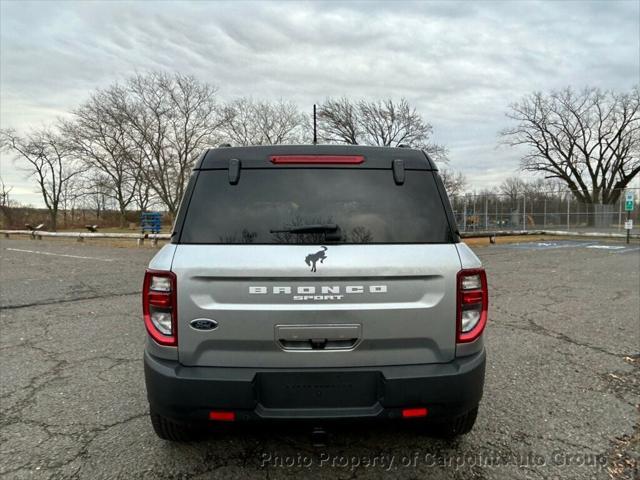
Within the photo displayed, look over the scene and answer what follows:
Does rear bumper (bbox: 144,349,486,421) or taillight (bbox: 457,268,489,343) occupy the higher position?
taillight (bbox: 457,268,489,343)

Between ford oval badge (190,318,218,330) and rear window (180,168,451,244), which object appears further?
rear window (180,168,451,244)

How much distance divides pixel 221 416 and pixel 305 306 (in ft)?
2.29

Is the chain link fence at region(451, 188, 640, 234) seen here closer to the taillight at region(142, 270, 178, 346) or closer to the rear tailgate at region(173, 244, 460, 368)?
the rear tailgate at region(173, 244, 460, 368)

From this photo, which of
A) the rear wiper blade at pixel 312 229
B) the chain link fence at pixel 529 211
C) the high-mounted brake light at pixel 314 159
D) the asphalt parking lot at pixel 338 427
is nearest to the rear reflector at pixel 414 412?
the asphalt parking lot at pixel 338 427

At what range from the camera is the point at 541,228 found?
3080cm

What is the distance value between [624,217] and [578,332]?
2976cm

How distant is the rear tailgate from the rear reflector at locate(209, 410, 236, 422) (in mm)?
234

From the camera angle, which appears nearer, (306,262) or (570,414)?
(306,262)

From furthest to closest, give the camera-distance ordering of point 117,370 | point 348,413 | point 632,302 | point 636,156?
point 636,156, point 632,302, point 117,370, point 348,413

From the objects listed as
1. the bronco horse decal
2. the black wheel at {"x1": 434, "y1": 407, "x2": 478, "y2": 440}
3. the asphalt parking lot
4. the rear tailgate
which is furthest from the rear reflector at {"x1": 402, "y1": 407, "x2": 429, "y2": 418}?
the bronco horse decal

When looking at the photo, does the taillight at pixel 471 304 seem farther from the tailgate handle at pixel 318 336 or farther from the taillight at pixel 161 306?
the taillight at pixel 161 306

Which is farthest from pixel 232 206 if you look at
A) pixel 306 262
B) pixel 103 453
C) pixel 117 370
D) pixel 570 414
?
pixel 570 414

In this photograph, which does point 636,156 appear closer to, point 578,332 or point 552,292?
point 552,292

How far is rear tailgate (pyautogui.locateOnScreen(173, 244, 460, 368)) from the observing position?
204cm
